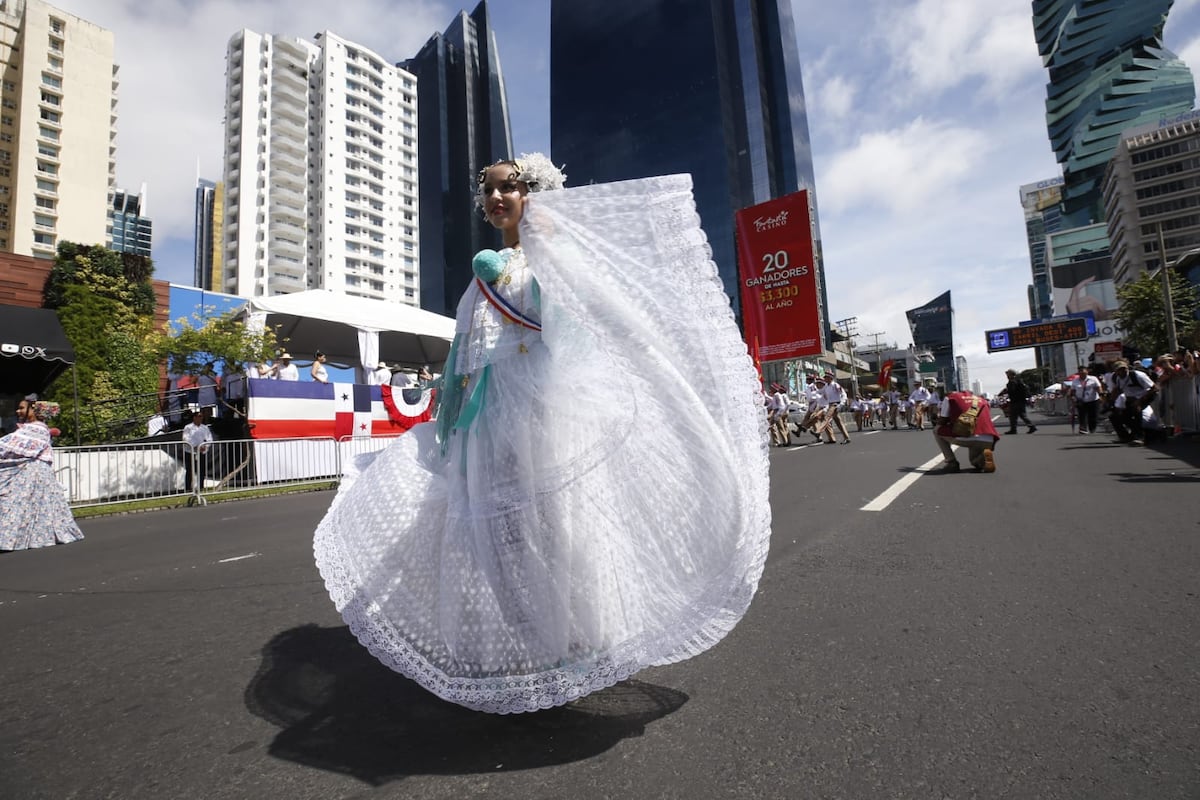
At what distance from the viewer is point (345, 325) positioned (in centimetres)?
1686

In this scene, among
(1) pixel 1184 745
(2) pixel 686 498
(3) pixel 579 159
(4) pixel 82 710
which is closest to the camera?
(1) pixel 1184 745

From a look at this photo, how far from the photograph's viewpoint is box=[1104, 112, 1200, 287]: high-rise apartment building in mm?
86562

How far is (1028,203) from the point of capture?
183 m

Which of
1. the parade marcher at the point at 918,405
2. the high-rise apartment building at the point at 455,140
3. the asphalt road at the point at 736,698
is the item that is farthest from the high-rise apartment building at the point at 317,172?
the asphalt road at the point at 736,698

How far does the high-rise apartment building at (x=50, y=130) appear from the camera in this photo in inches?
2047

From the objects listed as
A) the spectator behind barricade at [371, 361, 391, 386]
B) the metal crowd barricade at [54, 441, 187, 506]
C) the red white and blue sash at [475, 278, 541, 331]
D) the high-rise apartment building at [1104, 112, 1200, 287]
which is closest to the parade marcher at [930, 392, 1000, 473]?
the red white and blue sash at [475, 278, 541, 331]

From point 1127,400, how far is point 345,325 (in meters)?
18.3

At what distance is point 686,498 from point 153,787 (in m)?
1.59

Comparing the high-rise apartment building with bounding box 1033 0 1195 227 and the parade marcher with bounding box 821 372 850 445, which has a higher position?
the high-rise apartment building with bounding box 1033 0 1195 227

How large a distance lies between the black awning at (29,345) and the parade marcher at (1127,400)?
21524mm

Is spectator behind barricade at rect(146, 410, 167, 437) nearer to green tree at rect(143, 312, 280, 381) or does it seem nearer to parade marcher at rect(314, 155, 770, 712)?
green tree at rect(143, 312, 280, 381)

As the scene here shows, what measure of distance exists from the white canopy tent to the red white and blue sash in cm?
1380

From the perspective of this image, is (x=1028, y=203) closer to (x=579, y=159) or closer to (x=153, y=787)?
(x=579, y=159)

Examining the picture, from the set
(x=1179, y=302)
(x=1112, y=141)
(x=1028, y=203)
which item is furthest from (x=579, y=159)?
(x=1028, y=203)
